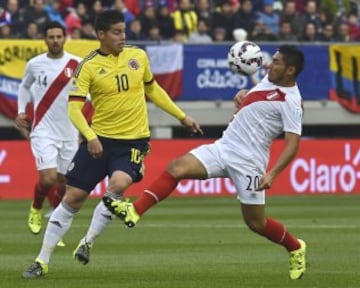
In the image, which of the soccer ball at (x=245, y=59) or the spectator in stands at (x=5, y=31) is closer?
the soccer ball at (x=245, y=59)

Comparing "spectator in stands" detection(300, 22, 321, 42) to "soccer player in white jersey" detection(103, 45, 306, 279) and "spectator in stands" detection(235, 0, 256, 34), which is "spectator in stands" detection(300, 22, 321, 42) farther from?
"soccer player in white jersey" detection(103, 45, 306, 279)

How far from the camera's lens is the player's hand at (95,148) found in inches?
478

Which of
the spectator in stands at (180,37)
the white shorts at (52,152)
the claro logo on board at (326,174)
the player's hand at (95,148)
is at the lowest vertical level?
the claro logo on board at (326,174)

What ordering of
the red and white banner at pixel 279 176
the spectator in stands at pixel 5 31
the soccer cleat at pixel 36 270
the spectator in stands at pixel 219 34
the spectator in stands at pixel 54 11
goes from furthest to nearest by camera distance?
the spectator in stands at pixel 219 34, the spectator in stands at pixel 54 11, the spectator in stands at pixel 5 31, the red and white banner at pixel 279 176, the soccer cleat at pixel 36 270

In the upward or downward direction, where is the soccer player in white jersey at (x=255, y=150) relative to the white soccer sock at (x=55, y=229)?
upward

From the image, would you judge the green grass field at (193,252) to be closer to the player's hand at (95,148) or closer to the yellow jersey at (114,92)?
the player's hand at (95,148)

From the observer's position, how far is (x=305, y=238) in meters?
17.0

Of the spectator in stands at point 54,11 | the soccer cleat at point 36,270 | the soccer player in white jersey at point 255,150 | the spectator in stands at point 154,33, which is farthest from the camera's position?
the spectator in stands at point 154,33

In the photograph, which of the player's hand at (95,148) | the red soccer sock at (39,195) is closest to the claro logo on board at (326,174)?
the red soccer sock at (39,195)

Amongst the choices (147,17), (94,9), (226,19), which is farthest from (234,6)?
(94,9)

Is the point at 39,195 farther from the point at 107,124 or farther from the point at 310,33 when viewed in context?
the point at 310,33

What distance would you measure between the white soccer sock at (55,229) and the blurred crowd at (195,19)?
50.8 ft

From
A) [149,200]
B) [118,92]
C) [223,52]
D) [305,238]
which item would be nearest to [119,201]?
[149,200]

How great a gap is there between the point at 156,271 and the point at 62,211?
45.0 inches
